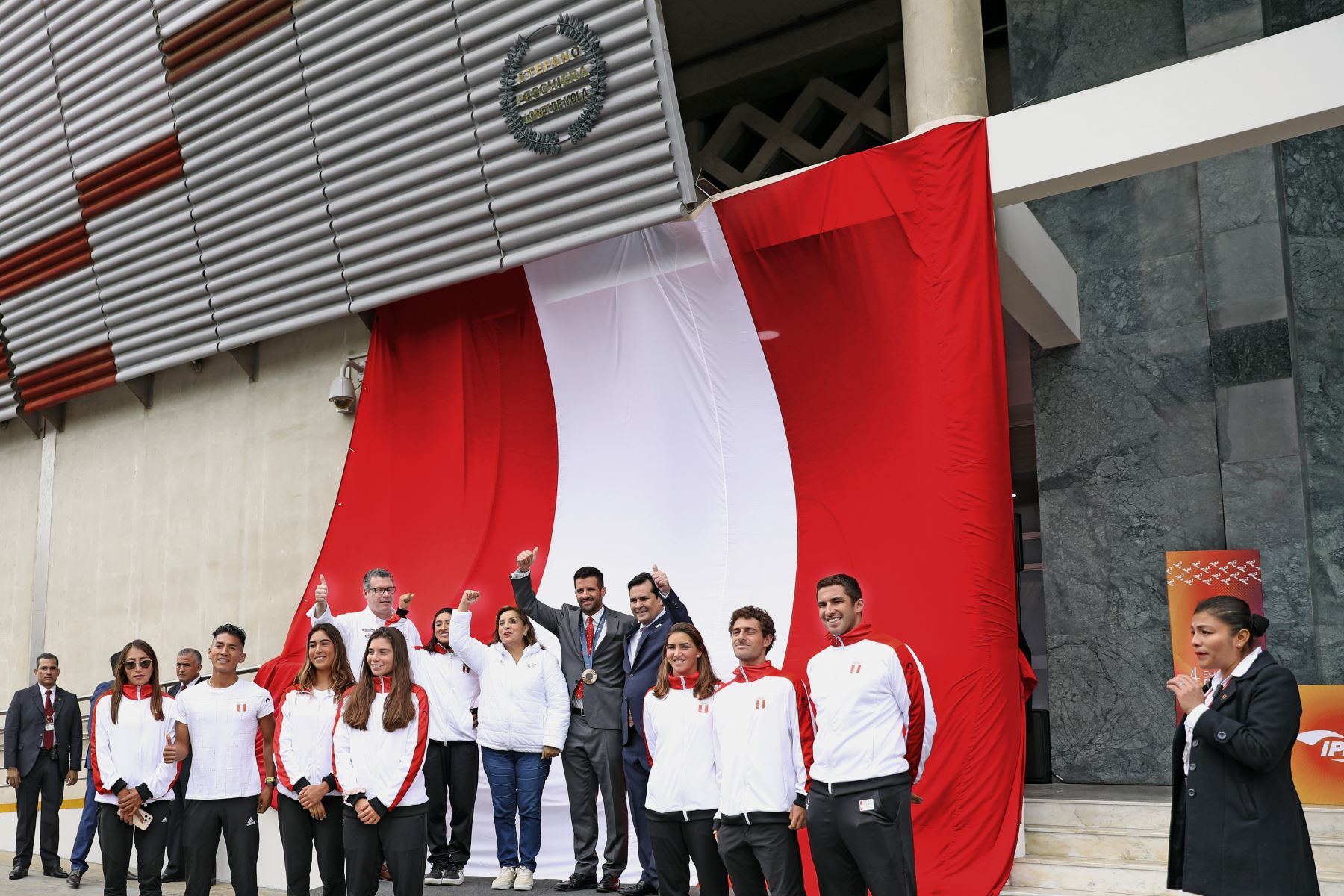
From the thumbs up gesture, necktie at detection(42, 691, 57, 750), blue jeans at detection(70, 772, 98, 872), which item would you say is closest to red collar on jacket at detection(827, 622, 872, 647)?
the thumbs up gesture

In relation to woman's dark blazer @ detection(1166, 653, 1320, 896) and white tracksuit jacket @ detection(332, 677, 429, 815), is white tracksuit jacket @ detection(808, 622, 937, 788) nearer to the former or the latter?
woman's dark blazer @ detection(1166, 653, 1320, 896)

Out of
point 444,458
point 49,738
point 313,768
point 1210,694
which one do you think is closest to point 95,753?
point 313,768

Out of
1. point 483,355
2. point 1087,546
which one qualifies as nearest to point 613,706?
point 483,355

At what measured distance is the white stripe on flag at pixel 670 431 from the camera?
7234mm

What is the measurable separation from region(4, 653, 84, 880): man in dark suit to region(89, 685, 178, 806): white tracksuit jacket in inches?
116

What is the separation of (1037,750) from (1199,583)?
62.6 inches

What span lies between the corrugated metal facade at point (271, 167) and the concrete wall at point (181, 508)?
71 cm

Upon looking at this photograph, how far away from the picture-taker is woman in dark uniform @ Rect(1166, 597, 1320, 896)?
333 cm

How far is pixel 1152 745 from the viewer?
27.0 feet

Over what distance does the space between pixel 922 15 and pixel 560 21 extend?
2.33 metres

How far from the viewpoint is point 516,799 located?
6.57 metres

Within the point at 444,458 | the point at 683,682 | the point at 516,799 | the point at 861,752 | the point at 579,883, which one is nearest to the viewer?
the point at 861,752

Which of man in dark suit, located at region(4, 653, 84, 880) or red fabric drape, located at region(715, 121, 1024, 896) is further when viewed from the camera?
man in dark suit, located at region(4, 653, 84, 880)

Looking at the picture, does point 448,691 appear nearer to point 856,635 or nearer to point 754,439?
point 754,439
